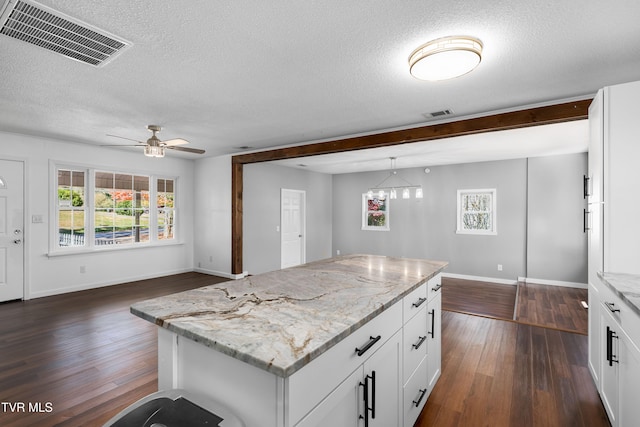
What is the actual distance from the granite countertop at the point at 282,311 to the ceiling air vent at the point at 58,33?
171 centimetres

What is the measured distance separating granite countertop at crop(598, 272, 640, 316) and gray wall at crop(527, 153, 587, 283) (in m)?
4.28

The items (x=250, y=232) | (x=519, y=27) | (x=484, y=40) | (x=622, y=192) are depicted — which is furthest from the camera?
(x=250, y=232)

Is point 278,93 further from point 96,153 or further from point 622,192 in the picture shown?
point 96,153

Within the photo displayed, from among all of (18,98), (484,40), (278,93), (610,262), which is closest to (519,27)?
(484,40)

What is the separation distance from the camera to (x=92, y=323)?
12.1 ft

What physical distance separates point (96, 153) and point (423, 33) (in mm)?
5630

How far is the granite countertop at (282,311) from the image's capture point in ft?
3.37

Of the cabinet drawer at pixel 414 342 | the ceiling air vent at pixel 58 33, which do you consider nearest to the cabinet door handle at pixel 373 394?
the cabinet drawer at pixel 414 342

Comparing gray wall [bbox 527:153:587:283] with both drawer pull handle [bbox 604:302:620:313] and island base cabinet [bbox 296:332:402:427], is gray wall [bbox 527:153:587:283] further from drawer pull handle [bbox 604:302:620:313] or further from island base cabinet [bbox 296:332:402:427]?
island base cabinet [bbox 296:332:402:427]

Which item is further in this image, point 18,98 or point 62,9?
point 18,98

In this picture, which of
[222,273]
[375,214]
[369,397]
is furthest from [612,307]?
[375,214]

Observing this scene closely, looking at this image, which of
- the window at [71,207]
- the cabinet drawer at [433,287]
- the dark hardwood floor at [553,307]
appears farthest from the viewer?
the window at [71,207]

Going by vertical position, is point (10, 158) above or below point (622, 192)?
above

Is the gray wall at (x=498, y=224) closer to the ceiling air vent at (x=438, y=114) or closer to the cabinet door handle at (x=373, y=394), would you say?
the ceiling air vent at (x=438, y=114)
